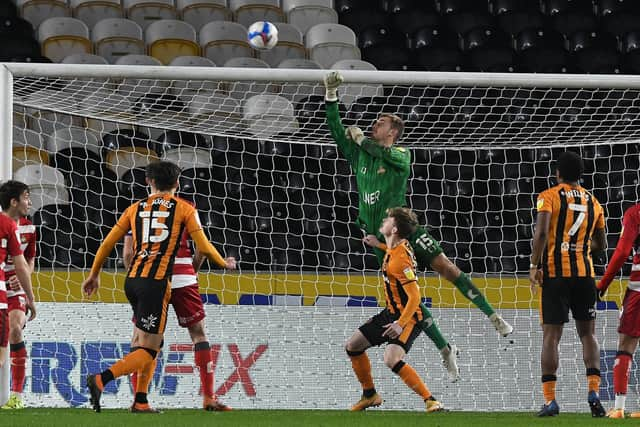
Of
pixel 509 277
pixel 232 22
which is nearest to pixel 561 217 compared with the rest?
pixel 509 277

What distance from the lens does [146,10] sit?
527 inches

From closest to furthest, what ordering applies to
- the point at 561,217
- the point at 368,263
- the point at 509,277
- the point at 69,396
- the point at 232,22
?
the point at 561,217, the point at 69,396, the point at 509,277, the point at 368,263, the point at 232,22

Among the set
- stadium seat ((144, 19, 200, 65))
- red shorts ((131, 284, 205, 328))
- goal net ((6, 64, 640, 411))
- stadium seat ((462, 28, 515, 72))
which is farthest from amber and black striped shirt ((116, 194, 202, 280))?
stadium seat ((462, 28, 515, 72))

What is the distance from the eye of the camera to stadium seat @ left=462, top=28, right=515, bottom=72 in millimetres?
12758

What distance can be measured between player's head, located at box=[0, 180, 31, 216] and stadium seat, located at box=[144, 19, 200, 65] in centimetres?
601

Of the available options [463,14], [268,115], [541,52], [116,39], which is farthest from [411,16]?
[268,115]

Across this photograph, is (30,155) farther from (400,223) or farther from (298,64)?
(400,223)

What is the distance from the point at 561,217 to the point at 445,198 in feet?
11.7

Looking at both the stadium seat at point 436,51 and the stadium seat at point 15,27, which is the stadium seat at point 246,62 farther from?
Answer: the stadium seat at point 15,27

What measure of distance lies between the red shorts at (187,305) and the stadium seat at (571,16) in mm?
8392

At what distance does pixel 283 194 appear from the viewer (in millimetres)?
10250

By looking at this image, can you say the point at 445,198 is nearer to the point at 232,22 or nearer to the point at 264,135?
the point at 264,135

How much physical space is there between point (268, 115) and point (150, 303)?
334 centimetres

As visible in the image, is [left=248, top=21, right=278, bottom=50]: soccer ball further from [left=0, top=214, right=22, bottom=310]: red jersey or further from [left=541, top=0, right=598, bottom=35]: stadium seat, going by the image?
[left=541, top=0, right=598, bottom=35]: stadium seat
